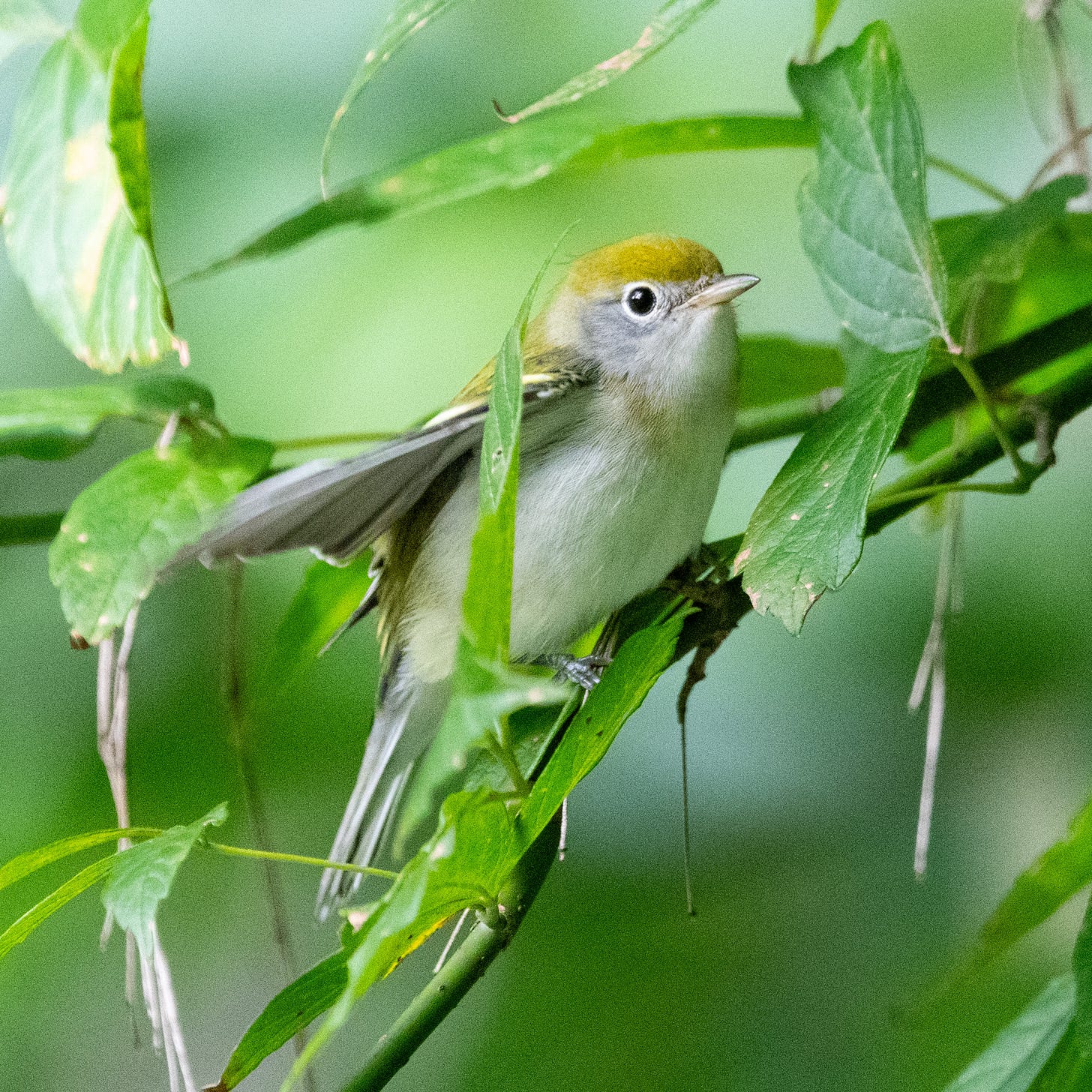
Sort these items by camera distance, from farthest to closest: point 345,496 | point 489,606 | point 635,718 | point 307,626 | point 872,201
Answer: point 635,718, point 307,626, point 345,496, point 872,201, point 489,606

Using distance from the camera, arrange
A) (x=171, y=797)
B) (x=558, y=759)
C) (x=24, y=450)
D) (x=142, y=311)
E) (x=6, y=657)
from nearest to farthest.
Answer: (x=558, y=759), (x=142, y=311), (x=24, y=450), (x=171, y=797), (x=6, y=657)

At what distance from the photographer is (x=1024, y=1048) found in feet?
4.31

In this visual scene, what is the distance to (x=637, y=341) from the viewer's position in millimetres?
1869

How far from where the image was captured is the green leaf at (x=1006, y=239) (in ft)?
4.29

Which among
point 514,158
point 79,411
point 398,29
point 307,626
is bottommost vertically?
point 307,626

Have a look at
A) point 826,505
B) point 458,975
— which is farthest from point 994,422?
point 458,975

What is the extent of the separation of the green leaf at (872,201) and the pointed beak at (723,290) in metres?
0.55

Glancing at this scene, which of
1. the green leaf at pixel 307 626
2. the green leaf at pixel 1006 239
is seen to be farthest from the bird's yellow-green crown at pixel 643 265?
the green leaf at pixel 307 626

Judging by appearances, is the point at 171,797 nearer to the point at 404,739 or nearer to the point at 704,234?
the point at 404,739

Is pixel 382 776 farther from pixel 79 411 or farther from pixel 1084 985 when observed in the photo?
pixel 1084 985

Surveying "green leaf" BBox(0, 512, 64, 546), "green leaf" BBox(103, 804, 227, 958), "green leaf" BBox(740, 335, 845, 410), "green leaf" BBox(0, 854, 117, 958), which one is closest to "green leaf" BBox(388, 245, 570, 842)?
"green leaf" BBox(103, 804, 227, 958)

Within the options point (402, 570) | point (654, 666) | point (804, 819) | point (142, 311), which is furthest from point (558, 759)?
point (804, 819)

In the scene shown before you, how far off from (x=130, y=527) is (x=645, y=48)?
71cm

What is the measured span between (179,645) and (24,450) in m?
1.12
